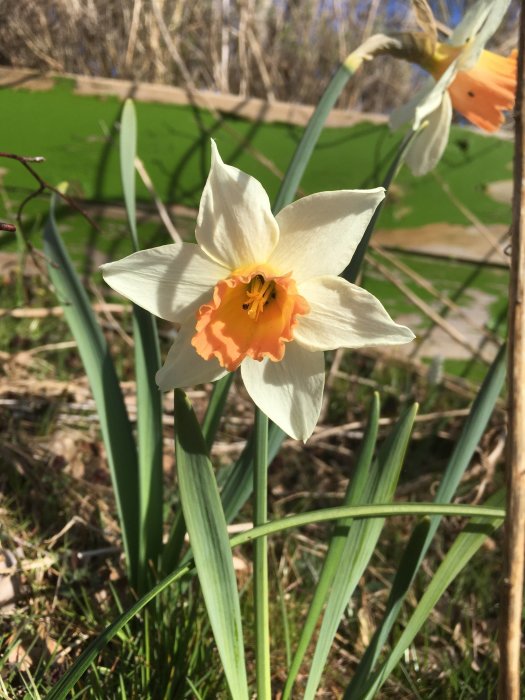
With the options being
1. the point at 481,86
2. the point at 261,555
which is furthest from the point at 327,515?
the point at 481,86

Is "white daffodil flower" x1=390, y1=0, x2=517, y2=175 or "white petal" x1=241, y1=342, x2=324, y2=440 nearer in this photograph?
"white petal" x1=241, y1=342, x2=324, y2=440

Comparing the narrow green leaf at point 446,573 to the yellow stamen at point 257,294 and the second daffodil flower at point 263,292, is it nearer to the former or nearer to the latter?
the second daffodil flower at point 263,292

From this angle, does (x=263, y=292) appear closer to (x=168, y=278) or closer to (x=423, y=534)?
(x=168, y=278)

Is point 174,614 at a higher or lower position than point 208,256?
lower

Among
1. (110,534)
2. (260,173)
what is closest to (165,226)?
(260,173)

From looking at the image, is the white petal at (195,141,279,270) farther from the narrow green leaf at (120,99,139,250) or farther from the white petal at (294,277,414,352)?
the narrow green leaf at (120,99,139,250)

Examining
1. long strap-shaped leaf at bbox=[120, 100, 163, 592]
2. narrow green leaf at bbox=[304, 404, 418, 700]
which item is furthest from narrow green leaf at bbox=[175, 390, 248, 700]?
long strap-shaped leaf at bbox=[120, 100, 163, 592]

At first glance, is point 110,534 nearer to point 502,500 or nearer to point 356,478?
point 356,478
